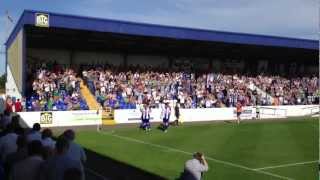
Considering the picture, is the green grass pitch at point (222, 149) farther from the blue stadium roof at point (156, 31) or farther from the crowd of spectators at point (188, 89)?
the blue stadium roof at point (156, 31)

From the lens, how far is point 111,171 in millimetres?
15609

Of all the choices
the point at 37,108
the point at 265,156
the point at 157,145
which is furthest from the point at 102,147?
the point at 37,108

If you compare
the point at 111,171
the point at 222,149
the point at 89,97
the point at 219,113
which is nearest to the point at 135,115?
the point at 89,97

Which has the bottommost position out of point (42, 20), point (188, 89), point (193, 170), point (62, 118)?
point (193, 170)

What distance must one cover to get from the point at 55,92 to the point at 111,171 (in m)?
23.7

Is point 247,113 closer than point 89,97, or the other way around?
point 89,97

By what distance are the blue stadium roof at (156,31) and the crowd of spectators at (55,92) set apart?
404cm

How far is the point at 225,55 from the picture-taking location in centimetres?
5425

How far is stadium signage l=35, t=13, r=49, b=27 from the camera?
3584 cm

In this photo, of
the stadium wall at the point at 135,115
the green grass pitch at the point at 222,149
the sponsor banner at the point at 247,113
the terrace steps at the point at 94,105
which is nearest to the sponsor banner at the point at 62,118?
the stadium wall at the point at 135,115

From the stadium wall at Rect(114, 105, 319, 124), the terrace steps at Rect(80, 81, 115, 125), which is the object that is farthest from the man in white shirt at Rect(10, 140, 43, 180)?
the stadium wall at Rect(114, 105, 319, 124)

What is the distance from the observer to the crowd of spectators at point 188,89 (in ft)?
137

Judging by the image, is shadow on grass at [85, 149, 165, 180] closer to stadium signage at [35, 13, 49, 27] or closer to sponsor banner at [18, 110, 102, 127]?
sponsor banner at [18, 110, 102, 127]

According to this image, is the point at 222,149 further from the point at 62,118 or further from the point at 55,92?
the point at 55,92
